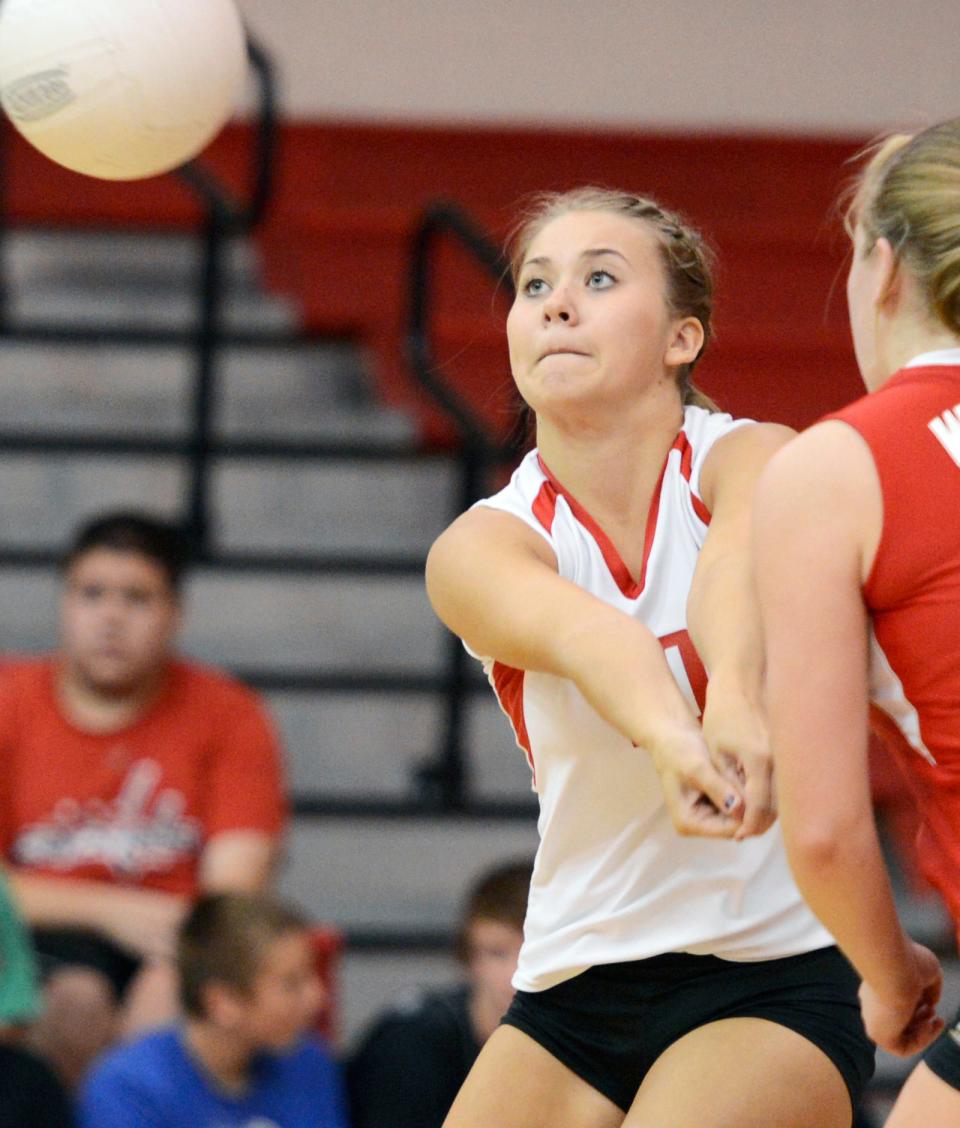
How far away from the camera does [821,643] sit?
1.63m

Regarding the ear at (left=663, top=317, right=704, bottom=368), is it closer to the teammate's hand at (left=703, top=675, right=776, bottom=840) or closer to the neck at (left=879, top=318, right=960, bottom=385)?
the neck at (left=879, top=318, right=960, bottom=385)

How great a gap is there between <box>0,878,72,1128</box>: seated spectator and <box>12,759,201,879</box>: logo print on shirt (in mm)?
389

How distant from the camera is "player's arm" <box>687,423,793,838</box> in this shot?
1.73 m

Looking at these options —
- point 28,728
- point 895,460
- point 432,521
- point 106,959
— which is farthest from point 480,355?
point 895,460

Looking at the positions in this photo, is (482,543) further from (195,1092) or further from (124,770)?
(124,770)

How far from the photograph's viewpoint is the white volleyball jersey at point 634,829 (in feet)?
6.56

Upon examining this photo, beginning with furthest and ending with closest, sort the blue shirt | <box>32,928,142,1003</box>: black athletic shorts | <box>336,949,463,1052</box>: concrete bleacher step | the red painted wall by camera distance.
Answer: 1. the red painted wall
2. <box>336,949,463,1052</box>: concrete bleacher step
3. <box>32,928,142,1003</box>: black athletic shorts
4. the blue shirt

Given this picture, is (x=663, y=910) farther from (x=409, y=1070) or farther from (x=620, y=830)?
(x=409, y=1070)

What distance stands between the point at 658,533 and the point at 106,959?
7.58ft

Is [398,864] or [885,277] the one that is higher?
[885,277]

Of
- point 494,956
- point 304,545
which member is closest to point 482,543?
point 494,956

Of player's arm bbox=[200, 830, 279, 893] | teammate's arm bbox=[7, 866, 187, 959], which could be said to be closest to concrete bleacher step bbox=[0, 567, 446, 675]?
player's arm bbox=[200, 830, 279, 893]

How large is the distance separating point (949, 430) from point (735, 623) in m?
0.29

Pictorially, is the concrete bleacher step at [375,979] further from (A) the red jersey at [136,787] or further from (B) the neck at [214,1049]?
(B) the neck at [214,1049]
